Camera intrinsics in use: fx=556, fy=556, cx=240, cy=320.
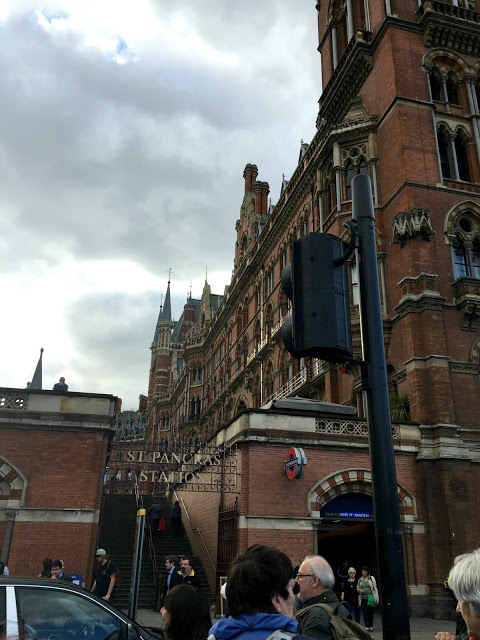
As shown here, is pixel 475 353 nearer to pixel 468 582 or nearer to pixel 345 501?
pixel 345 501

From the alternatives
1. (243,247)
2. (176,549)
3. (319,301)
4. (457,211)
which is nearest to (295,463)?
(176,549)

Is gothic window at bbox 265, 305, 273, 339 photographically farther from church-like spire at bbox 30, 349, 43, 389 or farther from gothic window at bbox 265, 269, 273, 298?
church-like spire at bbox 30, 349, 43, 389

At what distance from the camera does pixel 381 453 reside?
338cm

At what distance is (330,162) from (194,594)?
2460 cm

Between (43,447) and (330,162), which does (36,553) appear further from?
(330,162)

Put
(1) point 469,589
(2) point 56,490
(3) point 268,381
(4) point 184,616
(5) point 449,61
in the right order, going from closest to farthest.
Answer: (1) point 469,589, (4) point 184,616, (2) point 56,490, (5) point 449,61, (3) point 268,381

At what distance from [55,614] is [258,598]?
9.77ft

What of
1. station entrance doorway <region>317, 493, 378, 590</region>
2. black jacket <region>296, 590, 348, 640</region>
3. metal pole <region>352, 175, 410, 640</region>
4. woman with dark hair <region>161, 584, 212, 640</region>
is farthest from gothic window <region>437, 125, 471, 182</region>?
woman with dark hair <region>161, 584, 212, 640</region>

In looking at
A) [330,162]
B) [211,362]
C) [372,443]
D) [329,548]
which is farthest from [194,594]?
[211,362]

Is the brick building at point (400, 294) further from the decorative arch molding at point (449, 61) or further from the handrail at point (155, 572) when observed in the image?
A: the handrail at point (155, 572)

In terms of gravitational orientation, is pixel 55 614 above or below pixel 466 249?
below

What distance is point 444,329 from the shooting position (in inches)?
790

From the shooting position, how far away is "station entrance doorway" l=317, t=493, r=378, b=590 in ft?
57.8

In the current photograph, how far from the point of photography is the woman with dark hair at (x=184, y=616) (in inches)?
130
